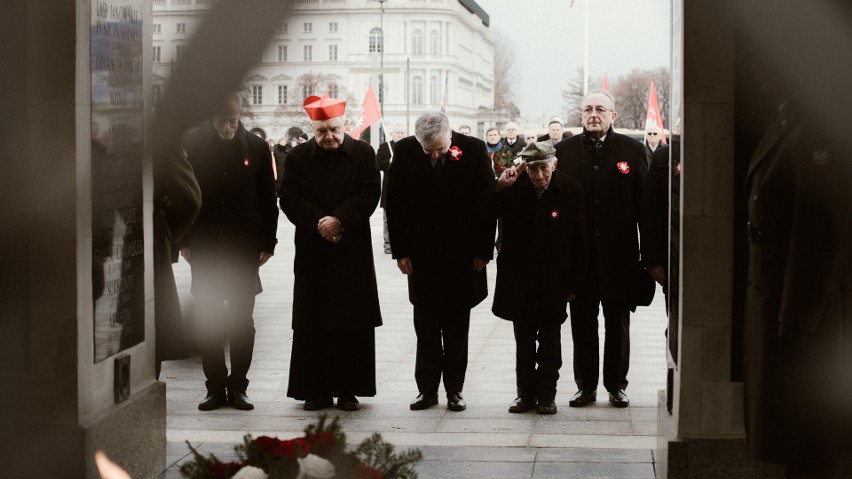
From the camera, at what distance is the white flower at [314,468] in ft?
6.58

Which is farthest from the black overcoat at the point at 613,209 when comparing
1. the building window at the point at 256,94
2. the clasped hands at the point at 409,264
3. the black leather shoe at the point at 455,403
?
the building window at the point at 256,94

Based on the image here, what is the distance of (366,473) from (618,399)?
4.77 m

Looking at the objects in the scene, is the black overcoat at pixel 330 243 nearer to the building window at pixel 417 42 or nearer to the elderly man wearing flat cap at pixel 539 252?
the elderly man wearing flat cap at pixel 539 252

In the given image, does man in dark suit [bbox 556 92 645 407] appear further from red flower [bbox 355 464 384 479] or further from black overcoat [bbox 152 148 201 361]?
red flower [bbox 355 464 384 479]

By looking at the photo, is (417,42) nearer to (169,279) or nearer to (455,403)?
(169,279)

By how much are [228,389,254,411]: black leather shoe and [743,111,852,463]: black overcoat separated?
13.2 ft

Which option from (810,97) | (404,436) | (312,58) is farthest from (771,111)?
(312,58)

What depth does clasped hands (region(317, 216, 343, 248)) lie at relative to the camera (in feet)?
21.5

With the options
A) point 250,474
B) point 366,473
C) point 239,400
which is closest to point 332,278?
point 239,400

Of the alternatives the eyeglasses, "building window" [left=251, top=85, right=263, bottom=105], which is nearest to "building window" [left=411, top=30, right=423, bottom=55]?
"building window" [left=251, top=85, right=263, bottom=105]

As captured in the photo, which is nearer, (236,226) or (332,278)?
(236,226)

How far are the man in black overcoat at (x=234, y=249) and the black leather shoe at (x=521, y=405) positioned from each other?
1.65 m

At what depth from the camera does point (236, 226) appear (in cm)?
661

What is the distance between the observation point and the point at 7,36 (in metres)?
0.78
